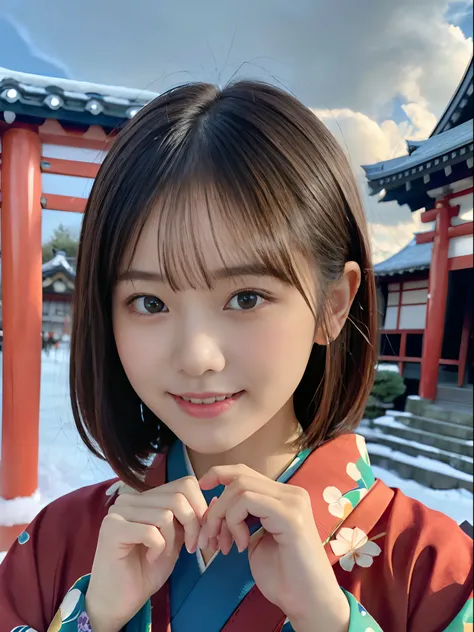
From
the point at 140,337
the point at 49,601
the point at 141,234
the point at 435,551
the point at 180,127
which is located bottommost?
the point at 49,601

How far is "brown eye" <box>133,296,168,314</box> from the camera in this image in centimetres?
67

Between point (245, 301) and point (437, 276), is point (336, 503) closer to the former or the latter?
point (245, 301)

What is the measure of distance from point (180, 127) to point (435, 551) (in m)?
0.69

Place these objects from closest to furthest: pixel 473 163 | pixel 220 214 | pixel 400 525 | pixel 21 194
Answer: pixel 220 214, pixel 400 525, pixel 21 194, pixel 473 163

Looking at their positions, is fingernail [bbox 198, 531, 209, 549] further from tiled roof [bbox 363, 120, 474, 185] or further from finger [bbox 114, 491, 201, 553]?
tiled roof [bbox 363, 120, 474, 185]

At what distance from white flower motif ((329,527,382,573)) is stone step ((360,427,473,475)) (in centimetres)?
56

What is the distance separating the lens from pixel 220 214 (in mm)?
624

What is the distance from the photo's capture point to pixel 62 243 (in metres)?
0.88

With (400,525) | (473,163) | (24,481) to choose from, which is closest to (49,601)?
(24,481)

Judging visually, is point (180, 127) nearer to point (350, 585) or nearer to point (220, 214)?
point (220, 214)

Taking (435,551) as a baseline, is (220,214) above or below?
above

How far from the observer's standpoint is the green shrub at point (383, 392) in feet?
4.10

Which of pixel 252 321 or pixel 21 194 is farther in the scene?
pixel 21 194

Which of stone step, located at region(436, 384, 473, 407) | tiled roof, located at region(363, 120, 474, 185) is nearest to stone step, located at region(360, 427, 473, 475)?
stone step, located at region(436, 384, 473, 407)
